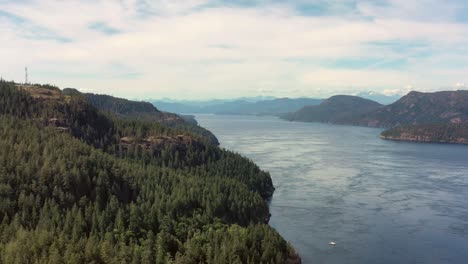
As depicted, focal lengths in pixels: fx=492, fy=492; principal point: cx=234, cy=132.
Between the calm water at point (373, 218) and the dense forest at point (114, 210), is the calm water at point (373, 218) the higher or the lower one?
the lower one

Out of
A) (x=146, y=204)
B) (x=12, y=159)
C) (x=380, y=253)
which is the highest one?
(x=12, y=159)

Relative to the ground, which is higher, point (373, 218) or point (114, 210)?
point (114, 210)

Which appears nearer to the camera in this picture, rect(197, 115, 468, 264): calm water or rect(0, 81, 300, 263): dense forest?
rect(0, 81, 300, 263): dense forest

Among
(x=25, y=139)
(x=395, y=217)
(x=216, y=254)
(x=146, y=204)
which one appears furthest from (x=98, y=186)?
(x=395, y=217)

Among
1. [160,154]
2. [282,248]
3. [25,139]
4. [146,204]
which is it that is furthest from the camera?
[160,154]

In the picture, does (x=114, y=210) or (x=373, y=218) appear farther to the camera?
(x=373, y=218)

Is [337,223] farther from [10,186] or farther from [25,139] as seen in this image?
[25,139]

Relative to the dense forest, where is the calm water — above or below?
below

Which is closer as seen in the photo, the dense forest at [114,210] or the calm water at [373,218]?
the dense forest at [114,210]
